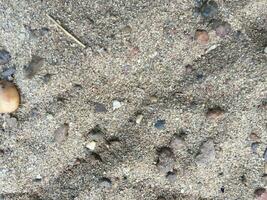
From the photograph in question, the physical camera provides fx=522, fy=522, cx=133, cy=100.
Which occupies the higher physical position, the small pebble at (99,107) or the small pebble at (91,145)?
the small pebble at (99,107)

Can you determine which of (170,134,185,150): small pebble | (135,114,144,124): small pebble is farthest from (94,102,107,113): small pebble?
(170,134,185,150): small pebble

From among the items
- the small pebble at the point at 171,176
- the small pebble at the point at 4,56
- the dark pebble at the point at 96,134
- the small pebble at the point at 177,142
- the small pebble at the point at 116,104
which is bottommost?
the small pebble at the point at 171,176

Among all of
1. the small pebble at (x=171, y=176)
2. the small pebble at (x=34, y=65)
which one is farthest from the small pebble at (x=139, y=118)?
the small pebble at (x=34, y=65)

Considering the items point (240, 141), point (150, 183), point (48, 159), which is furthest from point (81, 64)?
point (240, 141)

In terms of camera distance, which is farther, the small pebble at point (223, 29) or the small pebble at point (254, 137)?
the small pebble at point (254, 137)

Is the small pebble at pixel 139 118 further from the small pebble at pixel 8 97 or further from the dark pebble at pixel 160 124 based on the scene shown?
the small pebble at pixel 8 97

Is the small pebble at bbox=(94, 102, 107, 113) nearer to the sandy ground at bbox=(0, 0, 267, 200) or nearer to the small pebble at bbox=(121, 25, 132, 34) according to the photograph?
the sandy ground at bbox=(0, 0, 267, 200)
